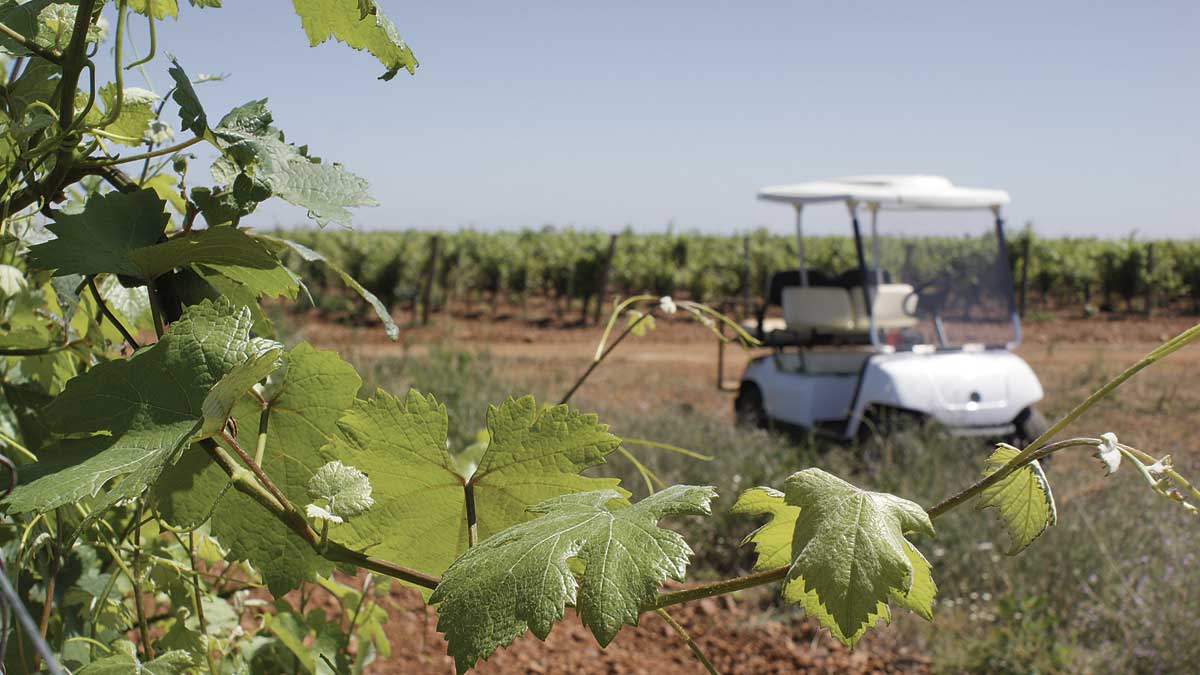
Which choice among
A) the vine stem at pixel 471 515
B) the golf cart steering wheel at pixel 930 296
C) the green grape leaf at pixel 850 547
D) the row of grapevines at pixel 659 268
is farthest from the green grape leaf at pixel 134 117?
the row of grapevines at pixel 659 268

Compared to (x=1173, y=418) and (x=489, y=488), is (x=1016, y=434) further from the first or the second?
(x=489, y=488)

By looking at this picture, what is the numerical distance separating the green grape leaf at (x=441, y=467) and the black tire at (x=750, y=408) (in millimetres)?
6586

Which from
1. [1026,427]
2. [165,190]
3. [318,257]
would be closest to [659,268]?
[1026,427]

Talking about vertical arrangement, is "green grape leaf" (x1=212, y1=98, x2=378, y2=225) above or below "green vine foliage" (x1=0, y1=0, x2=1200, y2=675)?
above

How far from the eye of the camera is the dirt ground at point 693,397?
321cm

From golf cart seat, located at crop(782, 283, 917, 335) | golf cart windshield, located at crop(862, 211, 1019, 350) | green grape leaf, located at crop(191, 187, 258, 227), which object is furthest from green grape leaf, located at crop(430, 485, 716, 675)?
golf cart seat, located at crop(782, 283, 917, 335)

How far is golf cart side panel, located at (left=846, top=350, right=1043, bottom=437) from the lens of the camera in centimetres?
614

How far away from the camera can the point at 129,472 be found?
60 centimetres

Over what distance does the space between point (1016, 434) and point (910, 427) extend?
2.98 feet

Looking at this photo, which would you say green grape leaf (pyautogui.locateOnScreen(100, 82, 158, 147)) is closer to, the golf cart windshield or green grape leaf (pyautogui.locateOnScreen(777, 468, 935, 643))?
green grape leaf (pyautogui.locateOnScreen(777, 468, 935, 643))

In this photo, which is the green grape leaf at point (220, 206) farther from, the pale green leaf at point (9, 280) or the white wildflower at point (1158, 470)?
the white wildflower at point (1158, 470)

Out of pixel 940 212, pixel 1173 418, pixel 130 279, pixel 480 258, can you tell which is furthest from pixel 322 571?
pixel 480 258

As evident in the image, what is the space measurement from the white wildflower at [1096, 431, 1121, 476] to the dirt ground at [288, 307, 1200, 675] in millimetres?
1354

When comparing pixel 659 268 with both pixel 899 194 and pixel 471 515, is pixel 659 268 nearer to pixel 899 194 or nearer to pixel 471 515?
pixel 899 194
